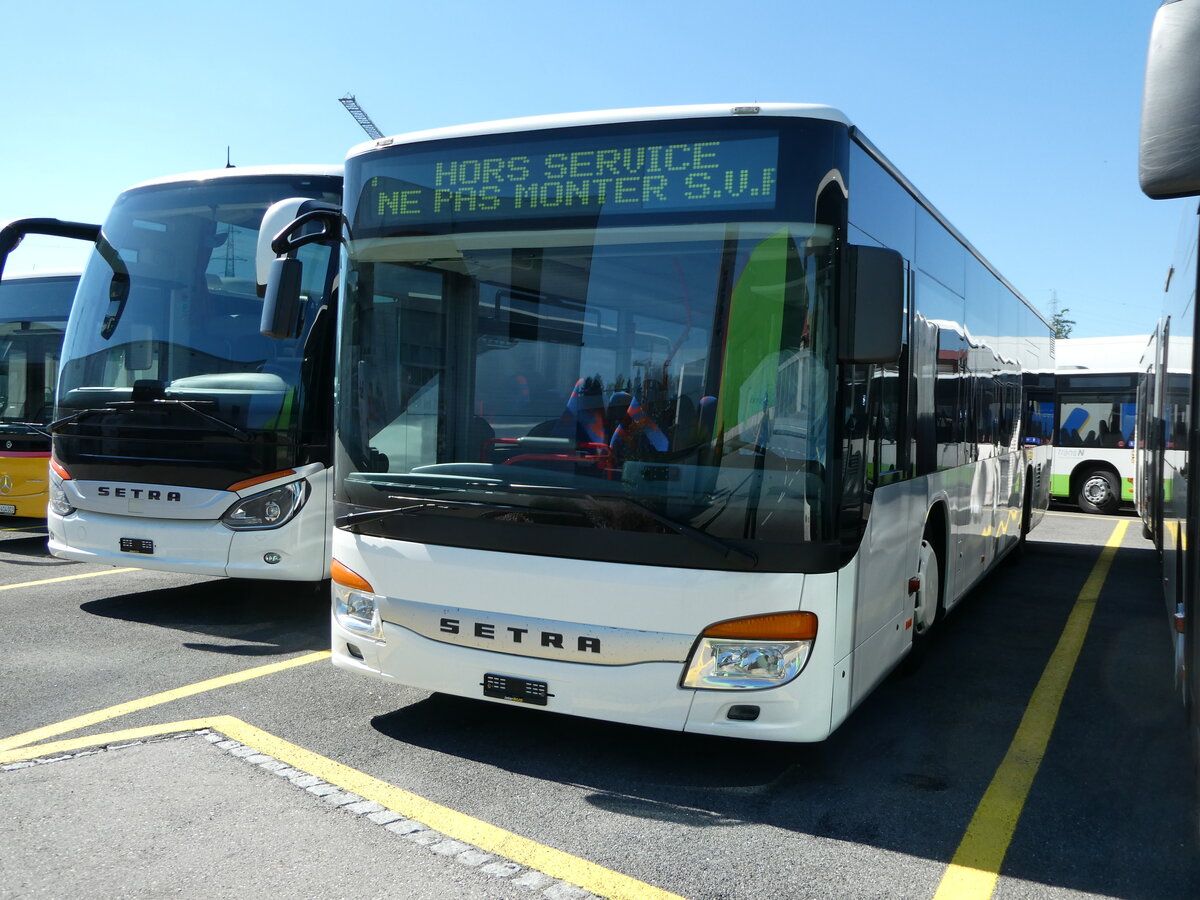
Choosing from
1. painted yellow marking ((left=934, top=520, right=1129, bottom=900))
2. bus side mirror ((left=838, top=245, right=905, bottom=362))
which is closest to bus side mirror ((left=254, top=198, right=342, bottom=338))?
bus side mirror ((left=838, top=245, right=905, bottom=362))

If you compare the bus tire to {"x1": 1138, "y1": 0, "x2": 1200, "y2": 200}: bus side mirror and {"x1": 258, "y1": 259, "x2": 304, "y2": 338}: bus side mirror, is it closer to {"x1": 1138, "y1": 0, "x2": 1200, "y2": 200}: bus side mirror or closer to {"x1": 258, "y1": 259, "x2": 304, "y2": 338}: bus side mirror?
{"x1": 1138, "y1": 0, "x2": 1200, "y2": 200}: bus side mirror

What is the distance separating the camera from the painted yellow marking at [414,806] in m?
3.34

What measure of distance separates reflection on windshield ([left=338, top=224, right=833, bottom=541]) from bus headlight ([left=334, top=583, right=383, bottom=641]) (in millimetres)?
439

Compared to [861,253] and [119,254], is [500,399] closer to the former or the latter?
[861,253]

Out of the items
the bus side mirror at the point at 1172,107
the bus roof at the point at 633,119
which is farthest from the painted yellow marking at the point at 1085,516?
the bus side mirror at the point at 1172,107

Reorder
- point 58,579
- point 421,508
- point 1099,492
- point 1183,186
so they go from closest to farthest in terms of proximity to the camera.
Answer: point 1183,186, point 421,508, point 58,579, point 1099,492

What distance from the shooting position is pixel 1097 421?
731 inches

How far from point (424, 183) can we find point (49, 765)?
2952mm

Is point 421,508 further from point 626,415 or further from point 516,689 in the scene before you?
point 626,415

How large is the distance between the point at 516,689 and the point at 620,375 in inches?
53.7

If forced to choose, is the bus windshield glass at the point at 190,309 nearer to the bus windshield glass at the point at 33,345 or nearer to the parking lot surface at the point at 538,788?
the parking lot surface at the point at 538,788

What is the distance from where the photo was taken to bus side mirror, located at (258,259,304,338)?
499 cm

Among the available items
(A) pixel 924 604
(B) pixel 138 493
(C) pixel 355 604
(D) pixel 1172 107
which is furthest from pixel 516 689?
(B) pixel 138 493

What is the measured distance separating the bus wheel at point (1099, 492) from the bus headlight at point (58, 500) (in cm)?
1710
